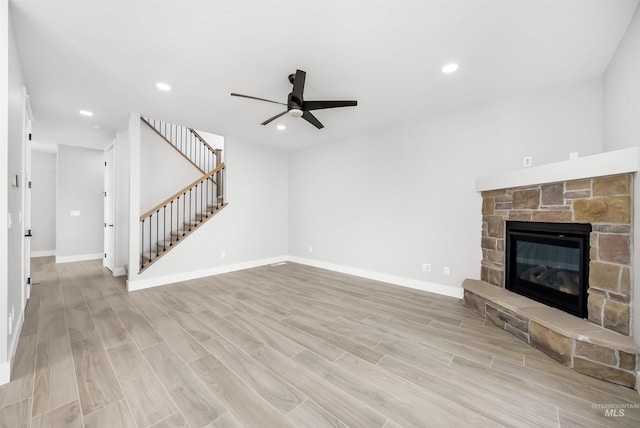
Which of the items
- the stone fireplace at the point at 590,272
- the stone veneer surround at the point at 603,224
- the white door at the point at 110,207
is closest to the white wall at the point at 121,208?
the white door at the point at 110,207

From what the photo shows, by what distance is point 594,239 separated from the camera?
2105 mm

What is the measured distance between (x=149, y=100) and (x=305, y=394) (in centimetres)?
394

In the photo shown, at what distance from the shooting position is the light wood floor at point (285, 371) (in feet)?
4.84

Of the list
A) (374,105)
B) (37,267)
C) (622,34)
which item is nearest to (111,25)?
(374,105)

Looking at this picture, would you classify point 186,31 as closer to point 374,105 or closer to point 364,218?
point 374,105

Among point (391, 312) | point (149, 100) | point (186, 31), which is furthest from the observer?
point (149, 100)

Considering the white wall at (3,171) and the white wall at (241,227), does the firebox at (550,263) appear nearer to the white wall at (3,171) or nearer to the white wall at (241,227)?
the white wall at (241,227)

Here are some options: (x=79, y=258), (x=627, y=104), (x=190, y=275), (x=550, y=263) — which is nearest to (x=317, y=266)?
(x=190, y=275)

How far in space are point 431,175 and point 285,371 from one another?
10.7 ft

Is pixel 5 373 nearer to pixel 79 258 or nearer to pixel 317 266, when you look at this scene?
pixel 317 266

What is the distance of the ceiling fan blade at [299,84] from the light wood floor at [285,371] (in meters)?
2.40

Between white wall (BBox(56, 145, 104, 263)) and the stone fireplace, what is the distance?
27.2 feet

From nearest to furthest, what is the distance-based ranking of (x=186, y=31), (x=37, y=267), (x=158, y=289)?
1. (x=186, y=31)
2. (x=158, y=289)
3. (x=37, y=267)

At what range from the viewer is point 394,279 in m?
4.15
